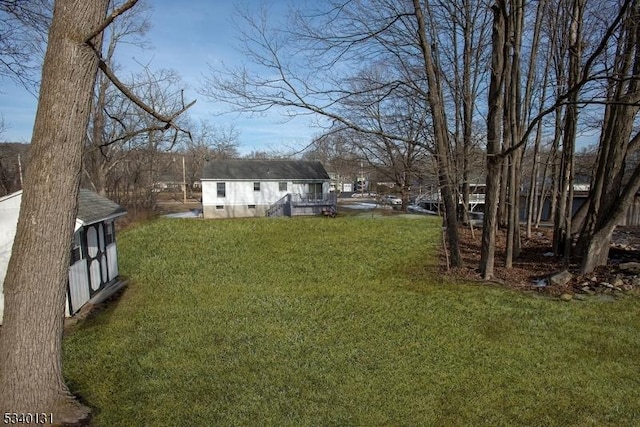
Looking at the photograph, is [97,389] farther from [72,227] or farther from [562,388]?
[562,388]

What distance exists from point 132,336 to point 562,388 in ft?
18.2

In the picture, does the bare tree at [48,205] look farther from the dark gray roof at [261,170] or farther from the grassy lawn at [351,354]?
the dark gray roof at [261,170]

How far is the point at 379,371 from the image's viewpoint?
4414 mm

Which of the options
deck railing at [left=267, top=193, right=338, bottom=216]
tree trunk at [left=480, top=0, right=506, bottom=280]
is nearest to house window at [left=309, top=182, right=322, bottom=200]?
deck railing at [left=267, top=193, right=338, bottom=216]

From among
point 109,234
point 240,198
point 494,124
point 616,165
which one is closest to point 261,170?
point 240,198

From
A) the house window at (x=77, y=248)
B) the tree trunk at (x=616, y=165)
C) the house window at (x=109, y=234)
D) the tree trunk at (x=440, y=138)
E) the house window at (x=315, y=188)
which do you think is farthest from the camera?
the house window at (x=315, y=188)

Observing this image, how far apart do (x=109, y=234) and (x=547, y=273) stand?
10259mm

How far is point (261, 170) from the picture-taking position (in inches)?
1088

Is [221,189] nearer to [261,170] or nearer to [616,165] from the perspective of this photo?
[261,170]

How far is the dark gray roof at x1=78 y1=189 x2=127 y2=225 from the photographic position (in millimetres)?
7312

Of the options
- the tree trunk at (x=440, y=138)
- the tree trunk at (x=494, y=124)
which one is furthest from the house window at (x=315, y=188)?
the tree trunk at (x=494, y=124)

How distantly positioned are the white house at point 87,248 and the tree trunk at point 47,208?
3852 mm

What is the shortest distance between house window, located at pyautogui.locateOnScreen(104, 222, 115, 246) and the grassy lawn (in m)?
1.14

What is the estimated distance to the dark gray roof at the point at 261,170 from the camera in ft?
86.9
